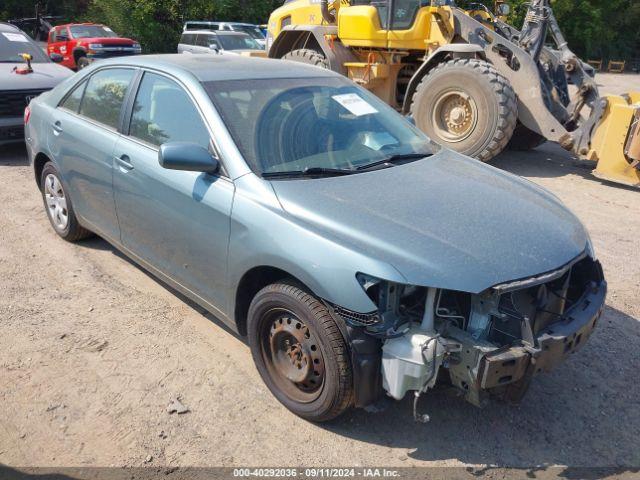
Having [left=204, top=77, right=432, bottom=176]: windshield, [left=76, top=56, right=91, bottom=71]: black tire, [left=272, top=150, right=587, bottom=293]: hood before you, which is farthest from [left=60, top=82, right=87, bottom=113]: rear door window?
[left=76, top=56, right=91, bottom=71]: black tire

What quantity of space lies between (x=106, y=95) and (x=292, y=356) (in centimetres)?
263

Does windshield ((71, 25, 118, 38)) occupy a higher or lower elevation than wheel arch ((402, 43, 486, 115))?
lower

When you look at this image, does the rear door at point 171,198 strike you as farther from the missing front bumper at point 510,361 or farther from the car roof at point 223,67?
the missing front bumper at point 510,361

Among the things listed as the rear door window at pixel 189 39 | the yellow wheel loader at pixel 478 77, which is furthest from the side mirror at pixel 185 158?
the rear door window at pixel 189 39

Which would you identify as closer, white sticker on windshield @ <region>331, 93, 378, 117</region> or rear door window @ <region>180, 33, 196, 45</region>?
white sticker on windshield @ <region>331, 93, 378, 117</region>

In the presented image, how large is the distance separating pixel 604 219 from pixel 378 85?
4573 mm

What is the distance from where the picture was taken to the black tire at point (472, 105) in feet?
25.3

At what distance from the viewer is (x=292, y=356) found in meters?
3.01

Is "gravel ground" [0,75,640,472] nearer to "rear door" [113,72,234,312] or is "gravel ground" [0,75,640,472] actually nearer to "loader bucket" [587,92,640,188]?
"rear door" [113,72,234,312]

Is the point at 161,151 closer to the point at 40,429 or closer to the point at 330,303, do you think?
the point at 330,303

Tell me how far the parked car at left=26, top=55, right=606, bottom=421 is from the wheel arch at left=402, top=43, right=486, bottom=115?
15.1 feet

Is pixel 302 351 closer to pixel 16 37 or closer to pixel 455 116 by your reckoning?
pixel 455 116

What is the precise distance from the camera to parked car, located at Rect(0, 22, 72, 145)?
7.64 meters

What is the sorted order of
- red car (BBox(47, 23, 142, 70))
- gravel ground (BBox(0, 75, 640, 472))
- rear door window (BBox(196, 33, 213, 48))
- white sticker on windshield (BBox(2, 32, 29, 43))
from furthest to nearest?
red car (BBox(47, 23, 142, 70)), rear door window (BBox(196, 33, 213, 48)), white sticker on windshield (BBox(2, 32, 29, 43)), gravel ground (BBox(0, 75, 640, 472))
